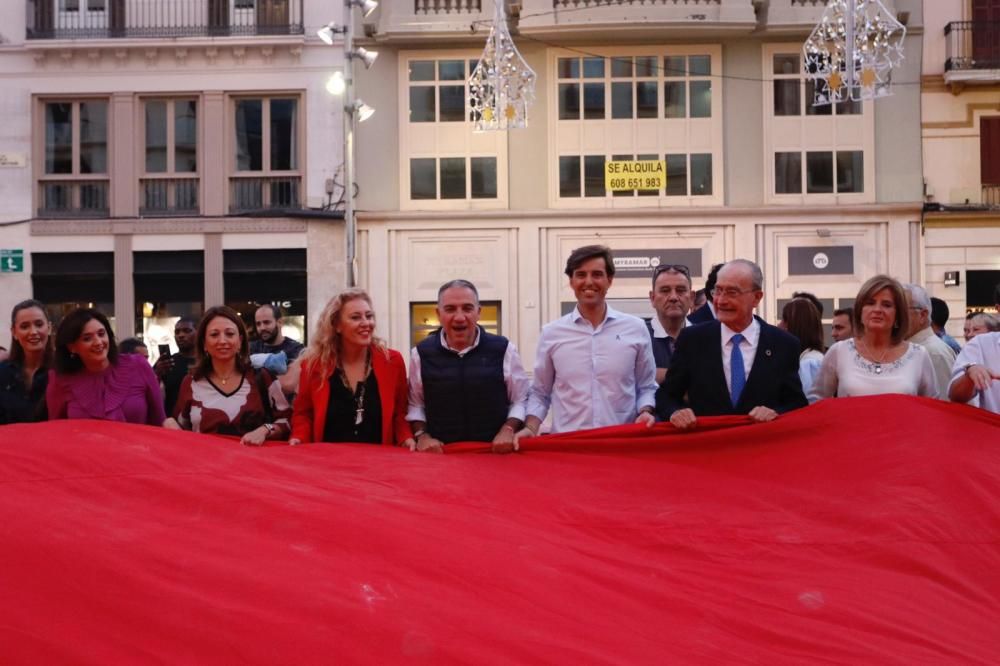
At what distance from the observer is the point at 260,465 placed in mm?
4535

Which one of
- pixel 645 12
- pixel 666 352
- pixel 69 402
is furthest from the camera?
pixel 645 12

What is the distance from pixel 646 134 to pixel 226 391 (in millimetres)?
18085

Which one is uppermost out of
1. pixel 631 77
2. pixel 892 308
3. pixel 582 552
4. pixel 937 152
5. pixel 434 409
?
pixel 631 77

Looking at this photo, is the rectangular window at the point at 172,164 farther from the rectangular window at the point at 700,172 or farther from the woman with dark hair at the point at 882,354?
the woman with dark hair at the point at 882,354

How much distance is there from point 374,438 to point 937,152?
1991cm

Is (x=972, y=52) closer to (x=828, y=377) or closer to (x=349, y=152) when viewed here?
(x=349, y=152)

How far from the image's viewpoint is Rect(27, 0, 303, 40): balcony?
22.7 metres

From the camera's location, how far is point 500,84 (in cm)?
1942

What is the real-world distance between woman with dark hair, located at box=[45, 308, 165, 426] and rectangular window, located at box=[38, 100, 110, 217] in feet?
60.3

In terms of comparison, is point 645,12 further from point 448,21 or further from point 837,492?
point 837,492

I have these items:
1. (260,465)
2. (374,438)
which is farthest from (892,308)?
(260,465)

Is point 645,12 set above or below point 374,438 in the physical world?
above

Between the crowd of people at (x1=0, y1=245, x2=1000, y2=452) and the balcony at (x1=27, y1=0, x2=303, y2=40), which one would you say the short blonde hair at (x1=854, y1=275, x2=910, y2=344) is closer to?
the crowd of people at (x1=0, y1=245, x2=1000, y2=452)

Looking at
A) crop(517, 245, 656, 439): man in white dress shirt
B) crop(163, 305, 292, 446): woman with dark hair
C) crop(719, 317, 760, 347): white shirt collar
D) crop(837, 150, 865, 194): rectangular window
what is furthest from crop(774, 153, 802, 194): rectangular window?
crop(163, 305, 292, 446): woman with dark hair
